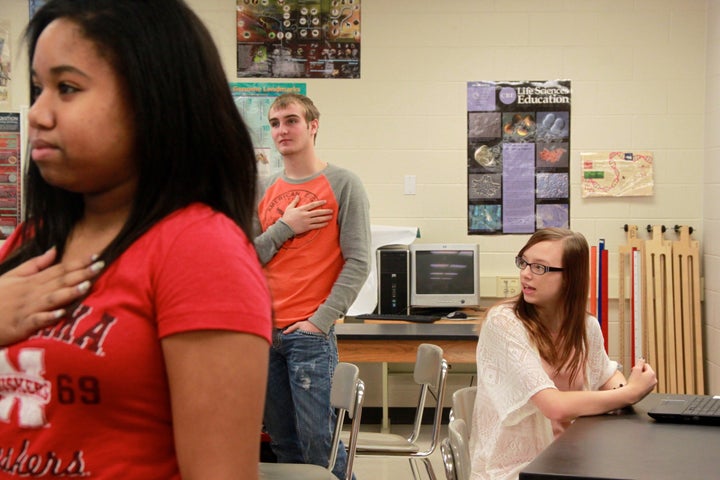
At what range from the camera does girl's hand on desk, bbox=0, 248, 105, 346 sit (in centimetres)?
85

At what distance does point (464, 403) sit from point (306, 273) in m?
0.79

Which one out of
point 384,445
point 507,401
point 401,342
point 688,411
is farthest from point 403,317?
point 688,411

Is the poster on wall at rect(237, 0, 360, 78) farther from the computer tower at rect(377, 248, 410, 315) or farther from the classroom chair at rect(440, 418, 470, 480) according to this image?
the classroom chair at rect(440, 418, 470, 480)

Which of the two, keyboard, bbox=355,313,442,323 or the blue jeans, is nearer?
the blue jeans

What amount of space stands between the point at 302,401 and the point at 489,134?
10.2ft

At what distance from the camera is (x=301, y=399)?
9.84 feet

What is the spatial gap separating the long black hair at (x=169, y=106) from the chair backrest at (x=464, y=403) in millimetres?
1760

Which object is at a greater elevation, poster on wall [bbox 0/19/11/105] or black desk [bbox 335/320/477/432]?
poster on wall [bbox 0/19/11/105]

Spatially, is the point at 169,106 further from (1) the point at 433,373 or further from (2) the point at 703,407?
(1) the point at 433,373

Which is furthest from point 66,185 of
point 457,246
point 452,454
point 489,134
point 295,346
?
point 489,134

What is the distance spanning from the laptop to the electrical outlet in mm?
3189

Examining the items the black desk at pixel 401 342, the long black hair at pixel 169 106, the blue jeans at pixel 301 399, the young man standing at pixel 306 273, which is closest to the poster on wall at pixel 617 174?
the black desk at pixel 401 342

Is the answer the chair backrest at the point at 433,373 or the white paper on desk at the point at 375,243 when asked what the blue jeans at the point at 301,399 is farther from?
the white paper on desk at the point at 375,243

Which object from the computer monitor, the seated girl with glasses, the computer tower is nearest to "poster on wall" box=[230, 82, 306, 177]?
the computer tower
